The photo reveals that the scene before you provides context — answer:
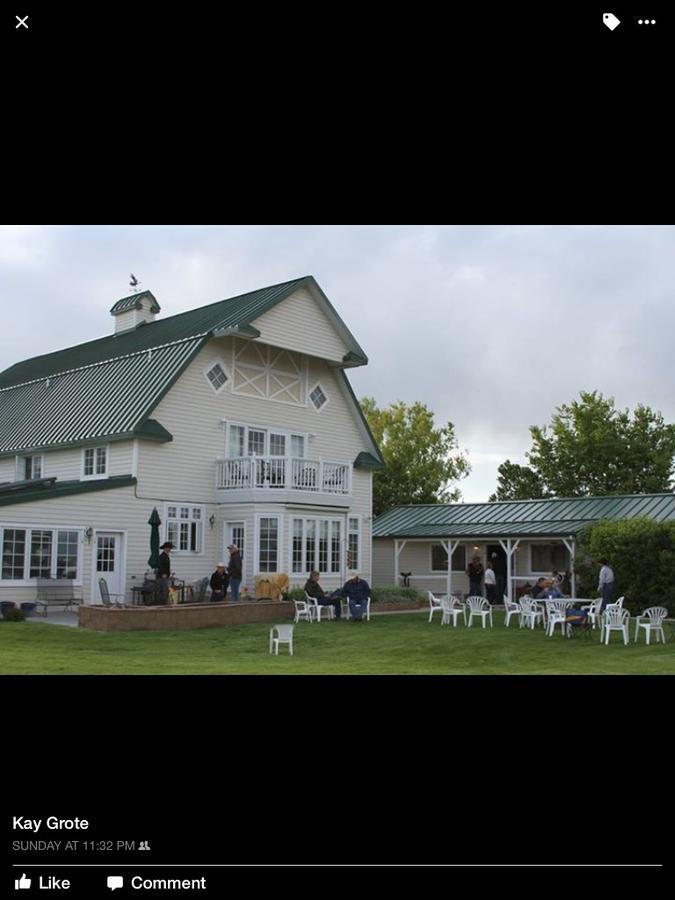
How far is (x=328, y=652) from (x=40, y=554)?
832 cm

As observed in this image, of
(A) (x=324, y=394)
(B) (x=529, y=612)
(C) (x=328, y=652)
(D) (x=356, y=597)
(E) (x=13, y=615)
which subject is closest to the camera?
(C) (x=328, y=652)

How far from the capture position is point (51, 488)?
72.0ft

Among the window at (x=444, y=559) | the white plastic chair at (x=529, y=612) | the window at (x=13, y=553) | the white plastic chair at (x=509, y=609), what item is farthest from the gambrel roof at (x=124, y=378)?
the white plastic chair at (x=529, y=612)

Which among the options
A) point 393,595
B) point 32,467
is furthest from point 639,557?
point 32,467

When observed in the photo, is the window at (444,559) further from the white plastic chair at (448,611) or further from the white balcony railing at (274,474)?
the white plastic chair at (448,611)

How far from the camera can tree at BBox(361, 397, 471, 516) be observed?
144ft

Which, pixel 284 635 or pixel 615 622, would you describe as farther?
pixel 615 622

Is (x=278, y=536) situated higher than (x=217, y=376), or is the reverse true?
(x=217, y=376)

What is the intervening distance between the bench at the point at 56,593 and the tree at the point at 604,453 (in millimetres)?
27001

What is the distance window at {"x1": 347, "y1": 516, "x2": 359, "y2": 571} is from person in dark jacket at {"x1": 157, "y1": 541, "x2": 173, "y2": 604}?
717cm

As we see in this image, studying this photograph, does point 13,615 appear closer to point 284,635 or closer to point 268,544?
point 284,635

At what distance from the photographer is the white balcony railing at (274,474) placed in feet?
76.1

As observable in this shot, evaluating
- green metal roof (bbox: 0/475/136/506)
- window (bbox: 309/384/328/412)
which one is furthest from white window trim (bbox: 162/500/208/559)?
window (bbox: 309/384/328/412)
